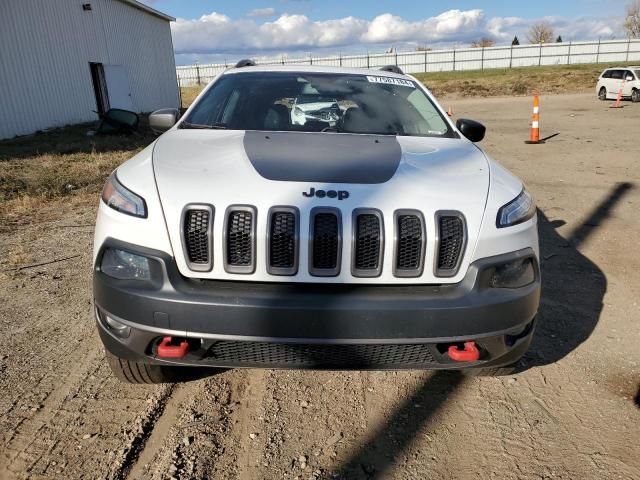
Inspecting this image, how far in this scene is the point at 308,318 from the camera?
6.67 feet

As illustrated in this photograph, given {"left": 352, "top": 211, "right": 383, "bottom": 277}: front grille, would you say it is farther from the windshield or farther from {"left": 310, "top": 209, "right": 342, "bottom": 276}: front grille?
the windshield

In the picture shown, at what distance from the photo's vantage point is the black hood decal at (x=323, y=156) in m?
2.31

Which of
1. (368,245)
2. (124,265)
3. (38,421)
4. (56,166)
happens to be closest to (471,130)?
(368,245)

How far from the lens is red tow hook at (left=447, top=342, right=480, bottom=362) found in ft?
7.17

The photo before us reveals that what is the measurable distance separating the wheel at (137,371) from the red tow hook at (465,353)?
141 cm

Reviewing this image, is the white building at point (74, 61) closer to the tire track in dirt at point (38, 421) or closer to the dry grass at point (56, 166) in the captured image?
the dry grass at point (56, 166)

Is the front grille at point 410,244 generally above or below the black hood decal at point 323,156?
below

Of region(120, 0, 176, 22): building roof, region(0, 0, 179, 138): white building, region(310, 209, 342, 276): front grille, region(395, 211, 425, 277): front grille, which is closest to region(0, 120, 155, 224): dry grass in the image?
region(0, 0, 179, 138): white building

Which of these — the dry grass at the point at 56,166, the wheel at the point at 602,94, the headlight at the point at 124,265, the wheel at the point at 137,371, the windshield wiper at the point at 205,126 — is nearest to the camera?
the headlight at the point at 124,265

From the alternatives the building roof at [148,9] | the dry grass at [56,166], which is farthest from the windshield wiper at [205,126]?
the building roof at [148,9]

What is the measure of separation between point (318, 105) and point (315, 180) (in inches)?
62.5

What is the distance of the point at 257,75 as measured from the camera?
387 cm

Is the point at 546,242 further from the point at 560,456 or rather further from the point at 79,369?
the point at 79,369

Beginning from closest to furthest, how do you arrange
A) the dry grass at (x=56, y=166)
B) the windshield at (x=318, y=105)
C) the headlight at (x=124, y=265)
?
the headlight at (x=124, y=265) < the windshield at (x=318, y=105) < the dry grass at (x=56, y=166)
